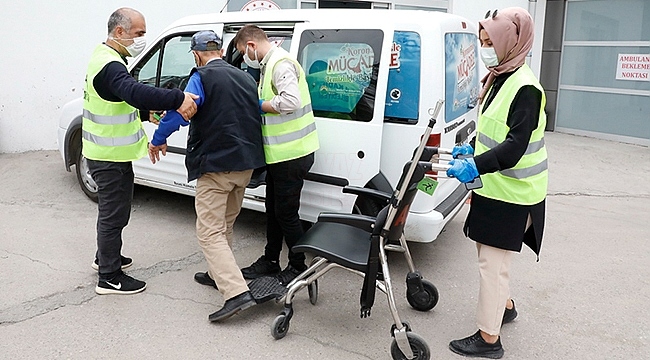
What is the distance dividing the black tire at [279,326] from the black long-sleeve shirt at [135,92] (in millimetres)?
1390

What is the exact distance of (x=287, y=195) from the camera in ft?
13.0

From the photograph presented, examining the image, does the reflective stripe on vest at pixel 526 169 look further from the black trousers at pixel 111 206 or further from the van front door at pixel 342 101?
the black trousers at pixel 111 206

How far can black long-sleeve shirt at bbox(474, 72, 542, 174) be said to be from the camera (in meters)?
2.88

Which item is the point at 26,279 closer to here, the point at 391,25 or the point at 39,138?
the point at 391,25

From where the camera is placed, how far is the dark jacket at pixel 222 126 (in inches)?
140

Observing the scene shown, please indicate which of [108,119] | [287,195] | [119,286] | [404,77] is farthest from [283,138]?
[119,286]

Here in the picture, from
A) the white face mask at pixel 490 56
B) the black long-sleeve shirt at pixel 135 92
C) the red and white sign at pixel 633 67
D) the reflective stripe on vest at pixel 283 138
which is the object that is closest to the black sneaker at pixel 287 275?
the reflective stripe on vest at pixel 283 138

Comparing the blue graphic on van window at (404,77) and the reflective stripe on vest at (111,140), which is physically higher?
the blue graphic on van window at (404,77)

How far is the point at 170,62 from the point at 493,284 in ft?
11.0

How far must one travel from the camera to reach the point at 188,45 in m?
4.96

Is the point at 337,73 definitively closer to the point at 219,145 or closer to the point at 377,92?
the point at 377,92

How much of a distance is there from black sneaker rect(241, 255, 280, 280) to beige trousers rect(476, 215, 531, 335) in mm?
1664

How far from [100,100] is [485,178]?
244cm

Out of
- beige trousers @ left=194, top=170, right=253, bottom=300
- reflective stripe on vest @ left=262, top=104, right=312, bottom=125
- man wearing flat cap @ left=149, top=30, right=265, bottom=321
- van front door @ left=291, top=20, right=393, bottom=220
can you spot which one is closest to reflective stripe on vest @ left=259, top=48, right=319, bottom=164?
reflective stripe on vest @ left=262, top=104, right=312, bottom=125
